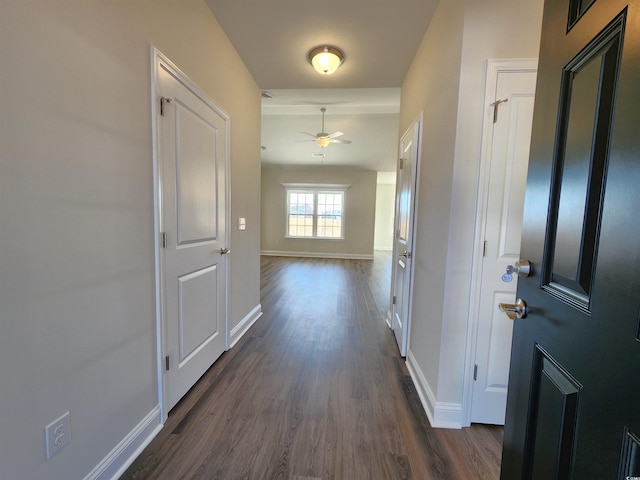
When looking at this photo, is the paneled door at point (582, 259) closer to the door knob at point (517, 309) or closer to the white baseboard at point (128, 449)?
the door knob at point (517, 309)

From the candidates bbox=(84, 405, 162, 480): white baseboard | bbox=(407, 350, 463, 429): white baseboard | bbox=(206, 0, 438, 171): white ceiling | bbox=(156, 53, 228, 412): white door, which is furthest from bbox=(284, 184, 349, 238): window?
bbox=(84, 405, 162, 480): white baseboard

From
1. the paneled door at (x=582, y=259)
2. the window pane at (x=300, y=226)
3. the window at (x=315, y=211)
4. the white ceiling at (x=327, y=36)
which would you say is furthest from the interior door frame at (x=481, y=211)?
the window pane at (x=300, y=226)

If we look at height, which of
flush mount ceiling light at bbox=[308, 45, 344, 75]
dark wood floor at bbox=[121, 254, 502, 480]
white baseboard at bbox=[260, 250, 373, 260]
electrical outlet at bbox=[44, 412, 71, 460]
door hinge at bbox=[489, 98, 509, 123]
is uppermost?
flush mount ceiling light at bbox=[308, 45, 344, 75]

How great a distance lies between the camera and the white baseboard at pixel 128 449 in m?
1.18

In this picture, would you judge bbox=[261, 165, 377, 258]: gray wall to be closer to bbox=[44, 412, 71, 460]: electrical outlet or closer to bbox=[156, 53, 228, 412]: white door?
bbox=[156, 53, 228, 412]: white door

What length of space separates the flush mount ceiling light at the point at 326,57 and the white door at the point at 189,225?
97 cm

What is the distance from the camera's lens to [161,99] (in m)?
1.48

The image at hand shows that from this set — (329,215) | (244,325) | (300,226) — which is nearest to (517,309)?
(244,325)

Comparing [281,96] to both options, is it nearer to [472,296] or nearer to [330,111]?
[330,111]

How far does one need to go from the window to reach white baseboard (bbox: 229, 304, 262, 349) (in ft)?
17.5

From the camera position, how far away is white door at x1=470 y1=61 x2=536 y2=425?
4.66 ft

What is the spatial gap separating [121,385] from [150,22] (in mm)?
1825

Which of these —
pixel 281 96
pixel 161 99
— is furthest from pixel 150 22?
pixel 281 96

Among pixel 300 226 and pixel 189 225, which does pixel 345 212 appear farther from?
pixel 189 225
